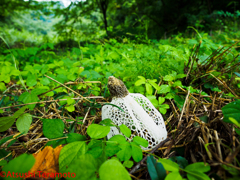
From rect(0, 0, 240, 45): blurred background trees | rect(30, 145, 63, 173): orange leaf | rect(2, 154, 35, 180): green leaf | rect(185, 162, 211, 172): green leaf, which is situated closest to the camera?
rect(2, 154, 35, 180): green leaf

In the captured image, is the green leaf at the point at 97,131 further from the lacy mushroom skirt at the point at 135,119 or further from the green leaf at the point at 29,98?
the green leaf at the point at 29,98

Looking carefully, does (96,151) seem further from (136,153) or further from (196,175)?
(196,175)

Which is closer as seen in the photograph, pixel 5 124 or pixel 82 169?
pixel 82 169

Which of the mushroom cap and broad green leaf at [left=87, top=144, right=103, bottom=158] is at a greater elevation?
the mushroom cap

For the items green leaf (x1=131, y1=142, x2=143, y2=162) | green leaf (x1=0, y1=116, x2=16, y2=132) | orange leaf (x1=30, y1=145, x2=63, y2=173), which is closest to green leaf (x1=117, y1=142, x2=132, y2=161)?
green leaf (x1=131, y1=142, x2=143, y2=162)

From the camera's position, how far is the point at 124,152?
2.50 ft

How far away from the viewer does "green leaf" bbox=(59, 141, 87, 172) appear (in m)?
0.65

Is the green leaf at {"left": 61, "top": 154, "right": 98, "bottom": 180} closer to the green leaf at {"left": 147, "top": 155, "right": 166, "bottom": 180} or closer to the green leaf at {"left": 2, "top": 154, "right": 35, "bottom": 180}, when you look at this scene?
the green leaf at {"left": 2, "top": 154, "right": 35, "bottom": 180}

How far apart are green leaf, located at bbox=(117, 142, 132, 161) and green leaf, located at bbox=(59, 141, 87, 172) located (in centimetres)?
22

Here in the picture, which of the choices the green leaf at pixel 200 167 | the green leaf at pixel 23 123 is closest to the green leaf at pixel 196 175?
the green leaf at pixel 200 167

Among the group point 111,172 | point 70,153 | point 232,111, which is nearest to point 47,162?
point 70,153

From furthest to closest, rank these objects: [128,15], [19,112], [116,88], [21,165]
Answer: [128,15], [116,88], [19,112], [21,165]

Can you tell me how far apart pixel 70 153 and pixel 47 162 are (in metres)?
0.18

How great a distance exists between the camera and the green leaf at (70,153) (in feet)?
2.13
